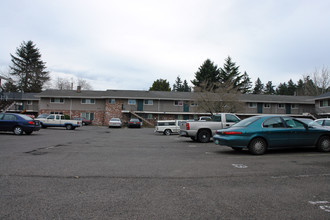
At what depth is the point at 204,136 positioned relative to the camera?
44.8 ft

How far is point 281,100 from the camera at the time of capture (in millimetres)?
40531

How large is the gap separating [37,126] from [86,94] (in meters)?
24.6

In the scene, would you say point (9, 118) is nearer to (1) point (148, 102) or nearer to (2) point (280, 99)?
(1) point (148, 102)

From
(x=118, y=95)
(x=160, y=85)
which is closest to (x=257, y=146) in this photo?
(x=118, y=95)

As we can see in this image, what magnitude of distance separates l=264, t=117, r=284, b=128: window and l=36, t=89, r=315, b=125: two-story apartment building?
29.9m

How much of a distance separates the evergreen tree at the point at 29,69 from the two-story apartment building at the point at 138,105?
26.8m

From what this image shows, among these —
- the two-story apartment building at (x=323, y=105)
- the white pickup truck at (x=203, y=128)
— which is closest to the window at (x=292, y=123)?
the white pickup truck at (x=203, y=128)

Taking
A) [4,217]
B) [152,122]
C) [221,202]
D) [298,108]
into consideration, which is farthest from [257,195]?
[298,108]

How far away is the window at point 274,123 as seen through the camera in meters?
8.80

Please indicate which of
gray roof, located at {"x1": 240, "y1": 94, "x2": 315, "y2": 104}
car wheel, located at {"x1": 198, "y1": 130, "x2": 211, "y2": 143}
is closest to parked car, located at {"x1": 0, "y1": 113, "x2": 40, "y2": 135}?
car wheel, located at {"x1": 198, "y1": 130, "x2": 211, "y2": 143}

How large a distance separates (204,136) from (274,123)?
5.21 metres

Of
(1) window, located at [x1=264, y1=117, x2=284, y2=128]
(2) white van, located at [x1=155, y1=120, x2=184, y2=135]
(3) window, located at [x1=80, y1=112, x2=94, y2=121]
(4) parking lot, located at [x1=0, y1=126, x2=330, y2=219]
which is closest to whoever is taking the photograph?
(4) parking lot, located at [x1=0, y1=126, x2=330, y2=219]

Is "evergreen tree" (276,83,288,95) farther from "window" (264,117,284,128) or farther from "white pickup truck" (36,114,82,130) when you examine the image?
"window" (264,117,284,128)

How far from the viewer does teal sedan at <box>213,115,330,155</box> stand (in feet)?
28.1
